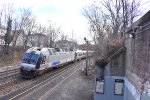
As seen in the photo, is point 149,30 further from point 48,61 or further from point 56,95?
point 48,61

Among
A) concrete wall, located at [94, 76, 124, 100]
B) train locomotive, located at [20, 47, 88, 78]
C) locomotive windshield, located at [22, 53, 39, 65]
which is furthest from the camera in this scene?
locomotive windshield, located at [22, 53, 39, 65]

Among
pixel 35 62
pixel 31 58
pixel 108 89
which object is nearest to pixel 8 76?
pixel 35 62

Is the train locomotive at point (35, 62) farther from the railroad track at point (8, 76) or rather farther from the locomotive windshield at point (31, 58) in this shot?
the railroad track at point (8, 76)

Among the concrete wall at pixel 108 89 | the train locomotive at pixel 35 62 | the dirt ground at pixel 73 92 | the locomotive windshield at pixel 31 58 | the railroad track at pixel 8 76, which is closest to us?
the concrete wall at pixel 108 89

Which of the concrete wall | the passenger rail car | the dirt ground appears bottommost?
the dirt ground

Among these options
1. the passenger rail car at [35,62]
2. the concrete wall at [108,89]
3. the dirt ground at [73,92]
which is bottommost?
the dirt ground at [73,92]

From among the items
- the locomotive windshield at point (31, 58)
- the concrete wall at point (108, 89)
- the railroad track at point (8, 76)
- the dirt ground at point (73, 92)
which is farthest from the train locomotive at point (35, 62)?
the concrete wall at point (108, 89)

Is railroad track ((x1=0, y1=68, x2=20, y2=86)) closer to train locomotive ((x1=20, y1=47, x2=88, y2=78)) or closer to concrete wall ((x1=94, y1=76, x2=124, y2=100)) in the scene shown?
train locomotive ((x1=20, y1=47, x2=88, y2=78))

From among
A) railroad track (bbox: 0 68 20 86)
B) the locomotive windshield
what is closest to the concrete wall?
railroad track (bbox: 0 68 20 86)

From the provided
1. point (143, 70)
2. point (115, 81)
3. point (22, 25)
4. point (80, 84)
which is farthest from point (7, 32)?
point (143, 70)

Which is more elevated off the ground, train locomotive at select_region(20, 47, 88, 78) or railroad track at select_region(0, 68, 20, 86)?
train locomotive at select_region(20, 47, 88, 78)

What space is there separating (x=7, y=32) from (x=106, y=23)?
99.8 feet

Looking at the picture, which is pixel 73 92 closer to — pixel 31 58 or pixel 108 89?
pixel 108 89

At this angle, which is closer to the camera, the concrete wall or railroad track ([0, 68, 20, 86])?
the concrete wall
